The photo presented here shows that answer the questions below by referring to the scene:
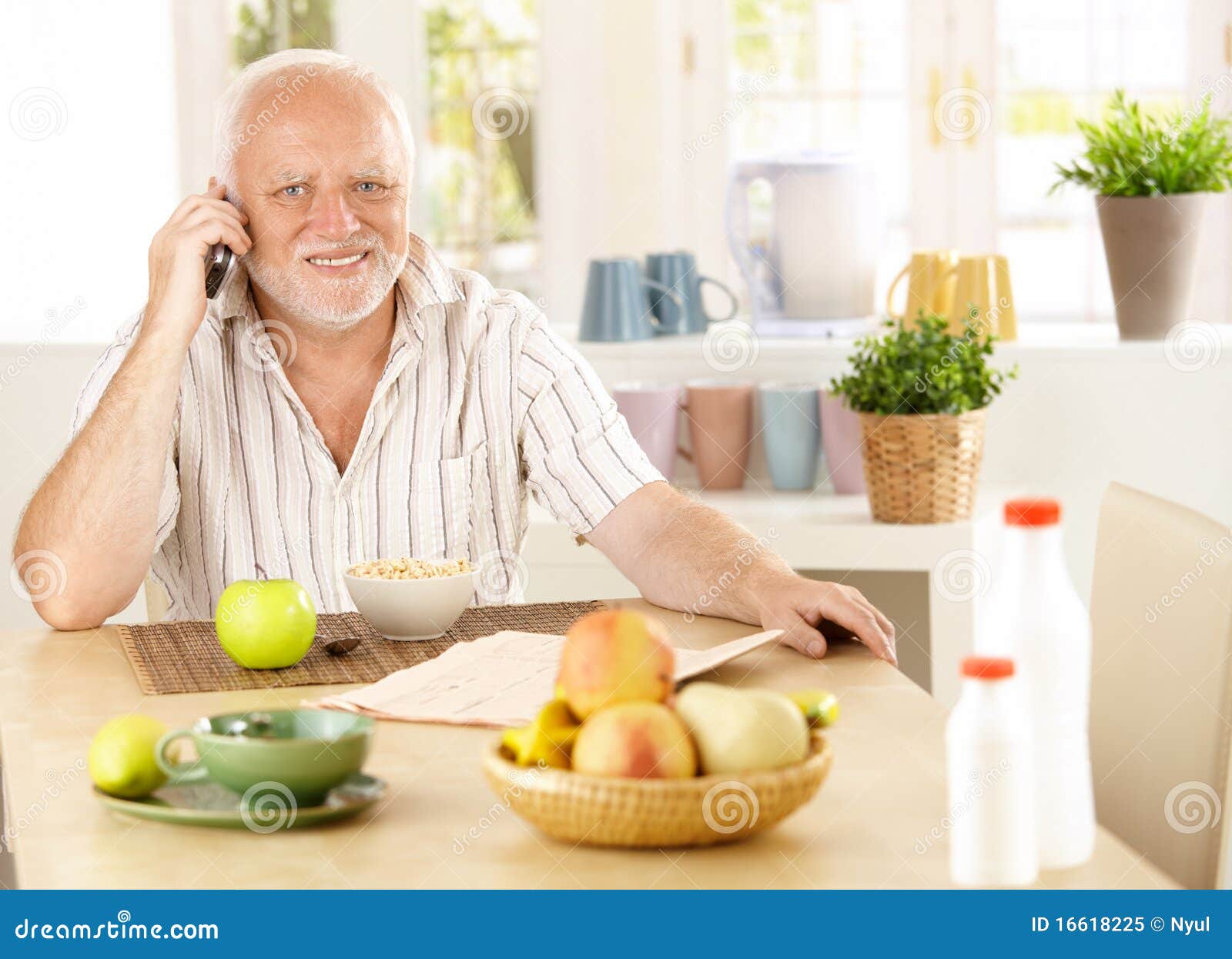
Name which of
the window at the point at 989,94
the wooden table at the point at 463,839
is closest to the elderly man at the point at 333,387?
the wooden table at the point at 463,839

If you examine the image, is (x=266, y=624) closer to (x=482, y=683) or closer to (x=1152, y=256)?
(x=482, y=683)

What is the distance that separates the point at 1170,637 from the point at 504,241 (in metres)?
3.09

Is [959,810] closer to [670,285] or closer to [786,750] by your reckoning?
[786,750]

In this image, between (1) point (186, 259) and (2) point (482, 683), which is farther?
(1) point (186, 259)

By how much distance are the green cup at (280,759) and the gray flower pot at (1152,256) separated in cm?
197

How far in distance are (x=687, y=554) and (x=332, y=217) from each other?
634 millimetres

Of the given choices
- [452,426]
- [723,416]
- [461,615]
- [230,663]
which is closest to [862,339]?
[723,416]

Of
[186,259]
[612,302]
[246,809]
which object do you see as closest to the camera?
[246,809]

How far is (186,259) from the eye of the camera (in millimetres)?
1889

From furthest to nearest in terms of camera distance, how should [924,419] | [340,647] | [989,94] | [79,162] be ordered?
[989,94] < [79,162] < [924,419] < [340,647]

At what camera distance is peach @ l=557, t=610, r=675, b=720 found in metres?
0.96

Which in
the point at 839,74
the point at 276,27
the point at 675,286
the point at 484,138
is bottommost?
the point at 675,286

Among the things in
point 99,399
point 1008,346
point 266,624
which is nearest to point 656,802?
point 266,624

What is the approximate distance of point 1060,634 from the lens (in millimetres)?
920
